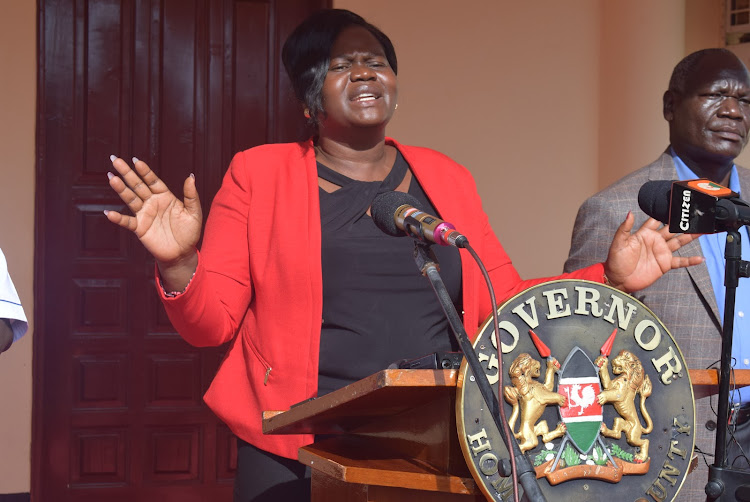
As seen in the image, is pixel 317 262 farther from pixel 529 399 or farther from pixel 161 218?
pixel 529 399

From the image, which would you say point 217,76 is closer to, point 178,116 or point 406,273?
point 178,116

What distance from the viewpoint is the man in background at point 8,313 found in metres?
2.23

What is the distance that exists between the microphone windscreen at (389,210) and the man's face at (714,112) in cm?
166

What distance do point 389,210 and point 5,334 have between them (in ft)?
3.53

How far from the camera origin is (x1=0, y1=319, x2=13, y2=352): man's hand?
87.4 inches

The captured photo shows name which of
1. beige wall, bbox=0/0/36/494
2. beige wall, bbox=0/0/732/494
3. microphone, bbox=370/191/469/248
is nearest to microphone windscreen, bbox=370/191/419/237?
microphone, bbox=370/191/469/248

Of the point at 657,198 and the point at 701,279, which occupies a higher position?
the point at 657,198

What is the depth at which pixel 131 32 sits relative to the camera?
5.29 meters

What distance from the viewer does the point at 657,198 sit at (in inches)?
78.5

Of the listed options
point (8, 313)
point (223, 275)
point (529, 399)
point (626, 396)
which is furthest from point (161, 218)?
point (626, 396)

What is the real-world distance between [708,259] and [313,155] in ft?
4.33

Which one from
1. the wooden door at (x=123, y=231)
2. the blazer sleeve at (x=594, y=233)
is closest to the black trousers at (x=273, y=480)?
the blazer sleeve at (x=594, y=233)

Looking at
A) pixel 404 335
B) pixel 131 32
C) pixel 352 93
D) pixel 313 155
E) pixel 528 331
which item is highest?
pixel 131 32

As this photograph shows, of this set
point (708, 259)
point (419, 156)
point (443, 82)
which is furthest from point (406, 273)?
point (443, 82)
